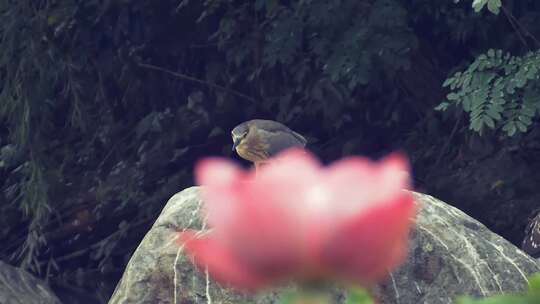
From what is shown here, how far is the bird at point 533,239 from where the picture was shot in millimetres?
6863

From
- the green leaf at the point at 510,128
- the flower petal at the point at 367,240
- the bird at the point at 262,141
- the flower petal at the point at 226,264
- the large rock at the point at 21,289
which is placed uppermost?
the flower petal at the point at 367,240

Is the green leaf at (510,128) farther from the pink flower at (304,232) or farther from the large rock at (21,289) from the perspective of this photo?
the pink flower at (304,232)

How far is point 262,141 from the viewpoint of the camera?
22.3 feet

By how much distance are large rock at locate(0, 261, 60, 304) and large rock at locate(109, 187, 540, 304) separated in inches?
90.7

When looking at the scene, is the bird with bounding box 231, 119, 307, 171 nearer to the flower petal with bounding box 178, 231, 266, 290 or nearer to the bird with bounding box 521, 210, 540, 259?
the bird with bounding box 521, 210, 540, 259

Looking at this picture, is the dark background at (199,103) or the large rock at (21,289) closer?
the large rock at (21,289)

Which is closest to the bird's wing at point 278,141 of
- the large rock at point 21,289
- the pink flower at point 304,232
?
the large rock at point 21,289

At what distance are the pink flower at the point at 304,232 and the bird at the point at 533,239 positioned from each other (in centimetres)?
628

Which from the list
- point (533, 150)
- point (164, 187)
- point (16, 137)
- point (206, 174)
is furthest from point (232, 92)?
point (206, 174)

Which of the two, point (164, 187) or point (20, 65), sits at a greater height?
point (20, 65)

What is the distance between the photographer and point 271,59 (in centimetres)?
852

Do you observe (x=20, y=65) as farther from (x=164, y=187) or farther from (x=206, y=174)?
(x=206, y=174)

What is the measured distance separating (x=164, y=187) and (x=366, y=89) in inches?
67.3

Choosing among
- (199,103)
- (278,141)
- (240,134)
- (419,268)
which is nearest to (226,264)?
(419,268)
